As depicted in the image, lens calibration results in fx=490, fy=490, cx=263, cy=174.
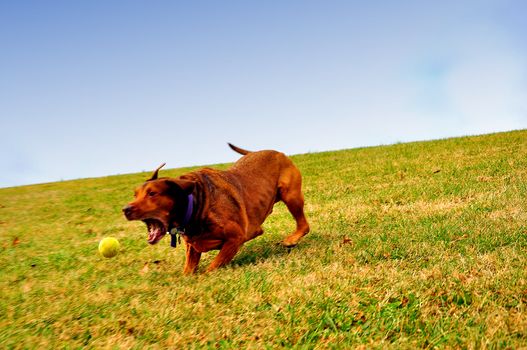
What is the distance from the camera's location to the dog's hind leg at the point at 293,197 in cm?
600

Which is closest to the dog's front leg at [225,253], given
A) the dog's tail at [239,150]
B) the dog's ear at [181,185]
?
the dog's ear at [181,185]

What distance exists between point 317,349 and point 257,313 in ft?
2.20

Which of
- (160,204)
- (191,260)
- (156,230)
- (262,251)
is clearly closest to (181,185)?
(160,204)

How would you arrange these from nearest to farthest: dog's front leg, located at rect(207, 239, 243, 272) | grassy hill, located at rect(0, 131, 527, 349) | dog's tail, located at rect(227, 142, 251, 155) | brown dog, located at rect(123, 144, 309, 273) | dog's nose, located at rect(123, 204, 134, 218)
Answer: grassy hill, located at rect(0, 131, 527, 349) < dog's nose, located at rect(123, 204, 134, 218) < brown dog, located at rect(123, 144, 309, 273) < dog's front leg, located at rect(207, 239, 243, 272) < dog's tail, located at rect(227, 142, 251, 155)

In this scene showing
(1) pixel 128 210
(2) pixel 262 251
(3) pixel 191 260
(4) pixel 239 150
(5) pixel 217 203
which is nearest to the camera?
(1) pixel 128 210

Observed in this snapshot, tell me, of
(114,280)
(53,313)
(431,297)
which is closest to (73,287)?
(114,280)

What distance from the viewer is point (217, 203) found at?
4855 mm

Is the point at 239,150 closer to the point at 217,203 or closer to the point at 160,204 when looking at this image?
the point at 217,203

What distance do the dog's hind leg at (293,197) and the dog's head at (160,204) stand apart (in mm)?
1706

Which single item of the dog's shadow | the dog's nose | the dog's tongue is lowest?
the dog's shadow

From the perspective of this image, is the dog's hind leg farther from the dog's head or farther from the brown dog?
the dog's head

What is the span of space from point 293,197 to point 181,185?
1.94 meters

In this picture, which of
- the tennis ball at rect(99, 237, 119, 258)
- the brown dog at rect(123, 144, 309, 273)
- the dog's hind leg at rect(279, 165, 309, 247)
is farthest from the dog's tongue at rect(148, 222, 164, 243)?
the dog's hind leg at rect(279, 165, 309, 247)

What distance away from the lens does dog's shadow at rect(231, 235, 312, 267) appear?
542 cm
